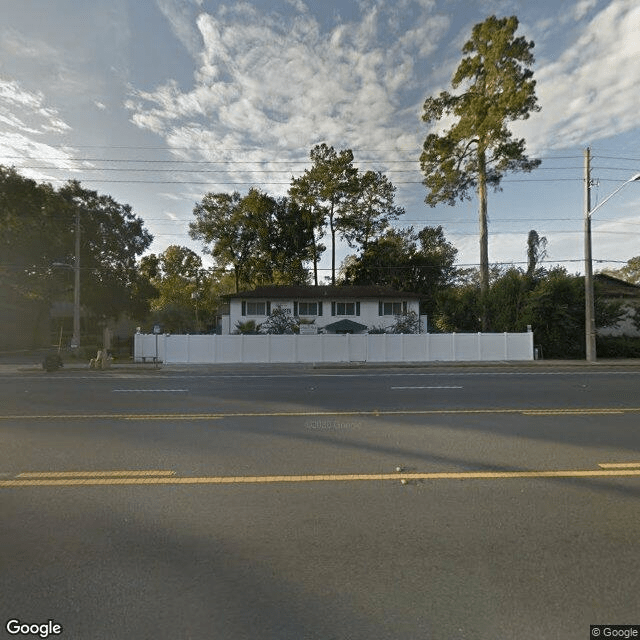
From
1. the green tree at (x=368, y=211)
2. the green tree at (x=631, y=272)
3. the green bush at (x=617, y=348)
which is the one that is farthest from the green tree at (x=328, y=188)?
the green tree at (x=631, y=272)

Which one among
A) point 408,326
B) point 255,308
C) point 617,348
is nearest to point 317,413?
point 408,326

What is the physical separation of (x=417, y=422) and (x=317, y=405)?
2.55 m

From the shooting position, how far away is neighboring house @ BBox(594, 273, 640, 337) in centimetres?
2772

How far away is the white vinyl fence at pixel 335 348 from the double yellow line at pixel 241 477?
17251mm

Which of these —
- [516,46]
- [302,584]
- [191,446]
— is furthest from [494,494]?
[516,46]

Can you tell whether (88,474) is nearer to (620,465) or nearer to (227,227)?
(620,465)

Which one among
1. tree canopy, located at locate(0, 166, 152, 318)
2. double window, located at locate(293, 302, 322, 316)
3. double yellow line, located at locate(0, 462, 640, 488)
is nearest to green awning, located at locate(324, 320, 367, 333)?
double window, located at locate(293, 302, 322, 316)

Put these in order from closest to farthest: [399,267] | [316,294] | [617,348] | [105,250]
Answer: [617,348] → [316,294] → [105,250] → [399,267]

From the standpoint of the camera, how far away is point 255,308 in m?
31.6

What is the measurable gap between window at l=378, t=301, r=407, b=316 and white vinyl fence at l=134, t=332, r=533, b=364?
979 centimetres

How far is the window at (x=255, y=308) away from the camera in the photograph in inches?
1236

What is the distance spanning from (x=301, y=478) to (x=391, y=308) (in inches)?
1121

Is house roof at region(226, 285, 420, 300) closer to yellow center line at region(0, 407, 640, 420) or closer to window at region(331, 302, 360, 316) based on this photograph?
window at region(331, 302, 360, 316)

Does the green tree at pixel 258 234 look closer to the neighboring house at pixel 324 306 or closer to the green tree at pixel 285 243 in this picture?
the green tree at pixel 285 243
